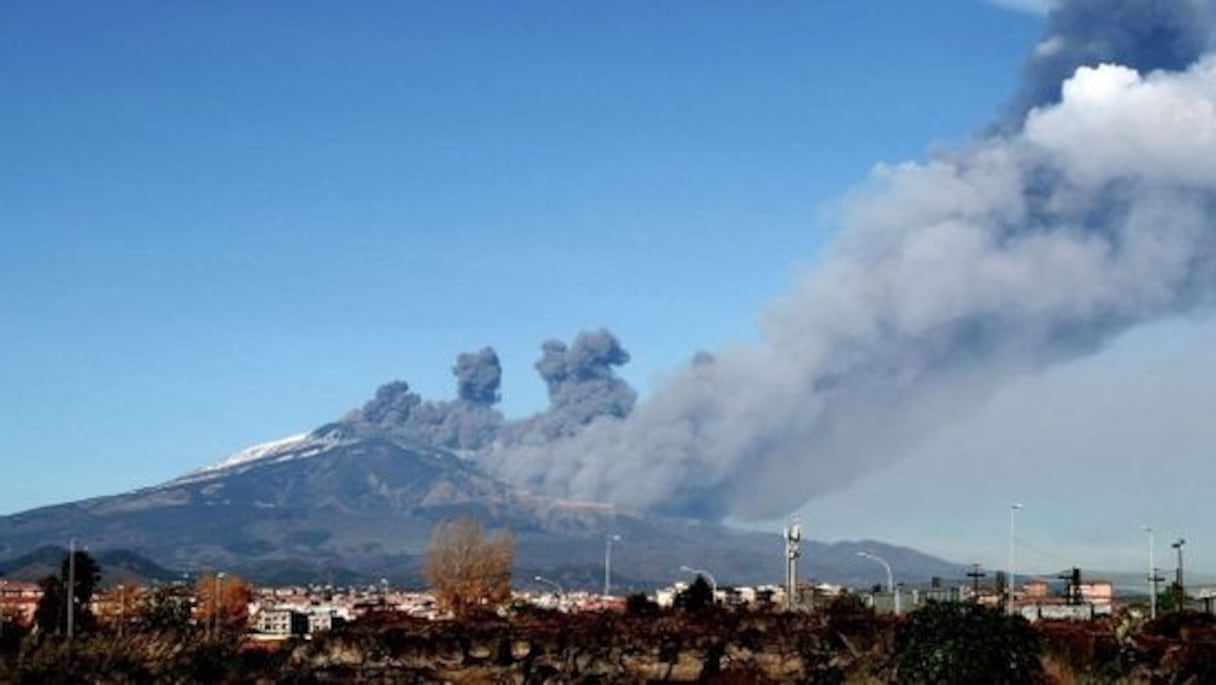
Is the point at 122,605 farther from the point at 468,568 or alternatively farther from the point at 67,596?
the point at 468,568

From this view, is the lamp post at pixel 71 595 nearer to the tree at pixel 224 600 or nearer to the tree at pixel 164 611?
the tree at pixel 164 611

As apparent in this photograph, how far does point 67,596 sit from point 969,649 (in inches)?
3463

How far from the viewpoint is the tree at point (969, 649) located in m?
42.4

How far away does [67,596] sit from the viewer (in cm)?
11631

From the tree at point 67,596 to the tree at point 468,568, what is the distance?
1103 inches

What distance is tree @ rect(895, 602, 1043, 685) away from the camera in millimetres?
42438

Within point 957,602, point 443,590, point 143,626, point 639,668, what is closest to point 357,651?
point 639,668

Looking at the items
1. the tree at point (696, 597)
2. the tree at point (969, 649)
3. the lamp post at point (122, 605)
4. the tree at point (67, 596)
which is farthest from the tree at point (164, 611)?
the tree at point (969, 649)

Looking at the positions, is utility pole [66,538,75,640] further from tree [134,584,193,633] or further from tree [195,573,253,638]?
tree [195,573,253,638]

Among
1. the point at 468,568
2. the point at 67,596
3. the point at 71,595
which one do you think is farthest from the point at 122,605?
the point at 71,595

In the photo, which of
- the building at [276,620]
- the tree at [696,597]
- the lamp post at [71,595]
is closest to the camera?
the tree at [696,597]

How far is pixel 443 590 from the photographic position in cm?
14588

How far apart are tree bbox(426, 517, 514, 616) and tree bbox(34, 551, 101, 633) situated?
2801cm

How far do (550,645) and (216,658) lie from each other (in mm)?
15113
